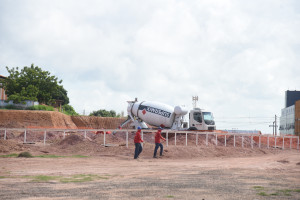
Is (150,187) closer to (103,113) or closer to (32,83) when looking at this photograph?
(32,83)

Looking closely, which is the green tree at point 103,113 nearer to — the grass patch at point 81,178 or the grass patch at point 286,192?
the grass patch at point 81,178

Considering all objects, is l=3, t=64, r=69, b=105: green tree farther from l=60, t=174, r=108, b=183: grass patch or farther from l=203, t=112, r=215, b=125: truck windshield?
l=60, t=174, r=108, b=183: grass patch

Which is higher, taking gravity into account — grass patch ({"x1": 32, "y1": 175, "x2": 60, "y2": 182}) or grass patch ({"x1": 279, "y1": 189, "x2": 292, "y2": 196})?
grass patch ({"x1": 279, "y1": 189, "x2": 292, "y2": 196})

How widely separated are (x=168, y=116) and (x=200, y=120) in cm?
301

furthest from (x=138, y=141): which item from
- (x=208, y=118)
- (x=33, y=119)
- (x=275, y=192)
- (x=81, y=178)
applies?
(x=33, y=119)

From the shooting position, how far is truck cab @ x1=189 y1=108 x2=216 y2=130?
33.8 metres

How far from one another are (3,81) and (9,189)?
55.9 m

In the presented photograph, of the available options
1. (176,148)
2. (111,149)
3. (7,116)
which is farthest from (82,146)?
(7,116)

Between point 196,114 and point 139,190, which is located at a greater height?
point 196,114

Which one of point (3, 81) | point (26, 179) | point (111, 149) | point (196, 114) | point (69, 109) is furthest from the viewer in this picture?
point (69, 109)

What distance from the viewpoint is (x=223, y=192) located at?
9117 mm

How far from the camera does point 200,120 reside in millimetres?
33938

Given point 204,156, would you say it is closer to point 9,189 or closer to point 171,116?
point 171,116

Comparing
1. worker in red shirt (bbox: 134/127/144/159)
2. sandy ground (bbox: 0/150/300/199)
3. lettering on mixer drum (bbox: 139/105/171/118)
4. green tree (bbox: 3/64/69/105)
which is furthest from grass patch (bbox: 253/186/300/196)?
green tree (bbox: 3/64/69/105)
